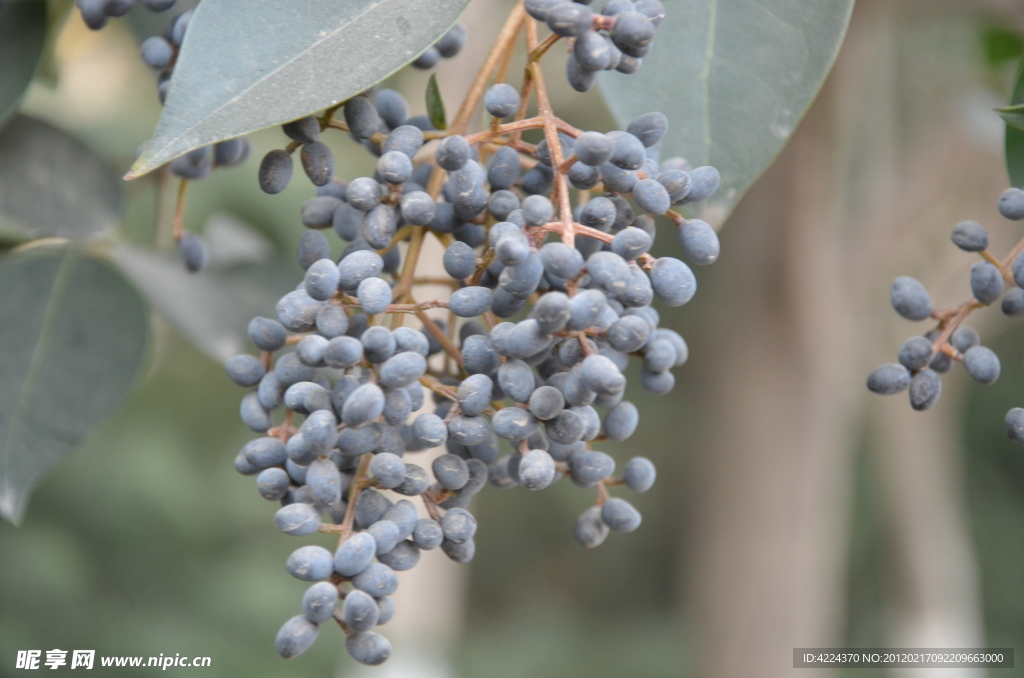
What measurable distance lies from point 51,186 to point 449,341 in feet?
1.51

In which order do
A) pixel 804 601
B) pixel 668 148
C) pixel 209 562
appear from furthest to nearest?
→ pixel 209 562 < pixel 804 601 < pixel 668 148

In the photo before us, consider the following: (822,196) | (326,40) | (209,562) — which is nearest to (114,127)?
(209,562)

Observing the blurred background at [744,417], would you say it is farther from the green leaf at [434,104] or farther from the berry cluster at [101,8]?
the green leaf at [434,104]

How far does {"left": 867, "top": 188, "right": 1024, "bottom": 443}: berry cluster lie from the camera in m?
0.44

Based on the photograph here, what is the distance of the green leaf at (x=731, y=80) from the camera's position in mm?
469

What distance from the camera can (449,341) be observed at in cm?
44

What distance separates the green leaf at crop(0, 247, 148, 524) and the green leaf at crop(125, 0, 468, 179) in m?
0.32

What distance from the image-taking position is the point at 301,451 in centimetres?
Result: 37

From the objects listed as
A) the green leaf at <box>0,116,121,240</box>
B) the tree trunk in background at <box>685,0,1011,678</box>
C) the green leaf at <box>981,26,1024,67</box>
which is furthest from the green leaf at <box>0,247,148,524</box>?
the green leaf at <box>981,26,1024,67</box>

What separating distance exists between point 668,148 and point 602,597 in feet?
20.4

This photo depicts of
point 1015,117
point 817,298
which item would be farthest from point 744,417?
point 1015,117

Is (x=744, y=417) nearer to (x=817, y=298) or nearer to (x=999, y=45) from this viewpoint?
(x=817, y=298)

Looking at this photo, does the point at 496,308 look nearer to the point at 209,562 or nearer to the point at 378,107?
the point at 378,107

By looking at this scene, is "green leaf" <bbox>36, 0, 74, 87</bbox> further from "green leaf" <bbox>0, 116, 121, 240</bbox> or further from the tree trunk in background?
the tree trunk in background
